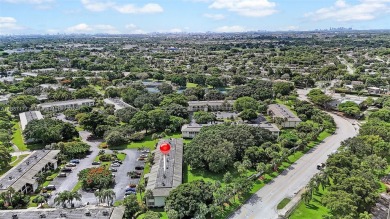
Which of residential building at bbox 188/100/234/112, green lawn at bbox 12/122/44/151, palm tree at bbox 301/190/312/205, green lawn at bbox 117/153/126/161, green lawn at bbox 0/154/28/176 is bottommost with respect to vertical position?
green lawn at bbox 117/153/126/161

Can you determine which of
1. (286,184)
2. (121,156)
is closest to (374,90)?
(286,184)

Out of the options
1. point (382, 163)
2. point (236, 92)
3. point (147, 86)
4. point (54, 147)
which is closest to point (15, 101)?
point (54, 147)

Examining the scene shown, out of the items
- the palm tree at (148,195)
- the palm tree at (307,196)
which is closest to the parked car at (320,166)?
the palm tree at (307,196)

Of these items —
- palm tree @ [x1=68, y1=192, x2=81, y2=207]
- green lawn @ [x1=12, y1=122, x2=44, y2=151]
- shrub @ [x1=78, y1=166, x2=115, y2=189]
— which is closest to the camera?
palm tree @ [x1=68, y1=192, x2=81, y2=207]

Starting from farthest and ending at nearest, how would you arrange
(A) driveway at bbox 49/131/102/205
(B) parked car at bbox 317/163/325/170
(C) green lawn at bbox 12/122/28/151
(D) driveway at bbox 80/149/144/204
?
(C) green lawn at bbox 12/122/28/151 < (B) parked car at bbox 317/163/325/170 < (A) driveway at bbox 49/131/102/205 < (D) driveway at bbox 80/149/144/204

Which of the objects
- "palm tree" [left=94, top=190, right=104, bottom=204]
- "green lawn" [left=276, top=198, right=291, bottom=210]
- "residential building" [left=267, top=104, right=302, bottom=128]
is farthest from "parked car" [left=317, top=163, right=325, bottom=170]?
"palm tree" [left=94, top=190, right=104, bottom=204]

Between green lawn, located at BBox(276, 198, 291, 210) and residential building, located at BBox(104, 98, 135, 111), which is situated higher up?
residential building, located at BBox(104, 98, 135, 111)

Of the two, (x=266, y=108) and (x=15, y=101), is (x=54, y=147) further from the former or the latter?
(x=266, y=108)

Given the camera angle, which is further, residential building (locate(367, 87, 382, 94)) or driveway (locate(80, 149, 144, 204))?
residential building (locate(367, 87, 382, 94))

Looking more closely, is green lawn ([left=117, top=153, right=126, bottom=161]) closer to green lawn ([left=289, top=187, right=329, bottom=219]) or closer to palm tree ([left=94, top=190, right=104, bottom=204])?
palm tree ([left=94, top=190, right=104, bottom=204])
